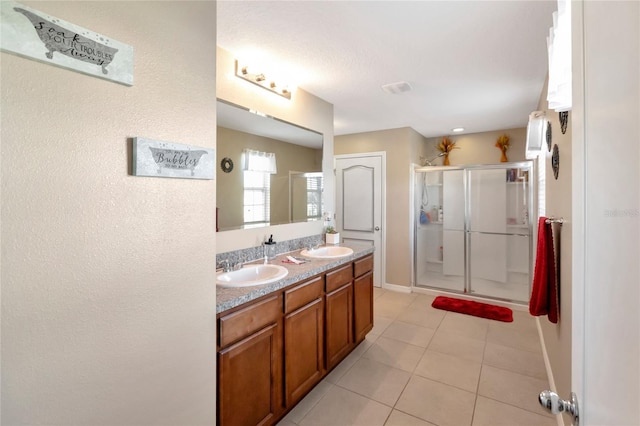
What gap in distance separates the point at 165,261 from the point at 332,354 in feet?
5.47

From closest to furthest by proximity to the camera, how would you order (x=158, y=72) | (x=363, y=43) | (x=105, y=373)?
1. (x=105, y=373)
2. (x=158, y=72)
3. (x=363, y=43)

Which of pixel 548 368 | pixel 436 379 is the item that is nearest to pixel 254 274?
pixel 436 379

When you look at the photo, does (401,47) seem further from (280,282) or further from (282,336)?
(282,336)

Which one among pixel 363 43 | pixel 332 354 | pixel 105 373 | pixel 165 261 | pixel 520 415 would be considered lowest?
pixel 520 415

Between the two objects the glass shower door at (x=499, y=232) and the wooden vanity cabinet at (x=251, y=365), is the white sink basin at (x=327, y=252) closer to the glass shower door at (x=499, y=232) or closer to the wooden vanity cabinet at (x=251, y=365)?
the wooden vanity cabinet at (x=251, y=365)

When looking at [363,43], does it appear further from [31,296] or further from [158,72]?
[31,296]

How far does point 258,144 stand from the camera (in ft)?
8.09

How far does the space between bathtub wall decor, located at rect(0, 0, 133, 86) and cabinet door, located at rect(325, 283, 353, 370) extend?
6.13 feet

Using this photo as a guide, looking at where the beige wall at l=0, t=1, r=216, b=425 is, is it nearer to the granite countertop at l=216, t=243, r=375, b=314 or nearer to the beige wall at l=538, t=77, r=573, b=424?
the granite countertop at l=216, t=243, r=375, b=314

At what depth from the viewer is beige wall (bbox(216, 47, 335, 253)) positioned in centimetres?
215

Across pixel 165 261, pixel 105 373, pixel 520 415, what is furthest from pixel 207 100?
pixel 520 415

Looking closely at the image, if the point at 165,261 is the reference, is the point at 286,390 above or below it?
below

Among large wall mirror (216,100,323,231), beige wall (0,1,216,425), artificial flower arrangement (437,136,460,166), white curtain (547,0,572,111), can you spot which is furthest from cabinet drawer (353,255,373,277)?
artificial flower arrangement (437,136,460,166)

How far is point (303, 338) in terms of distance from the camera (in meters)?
2.01
